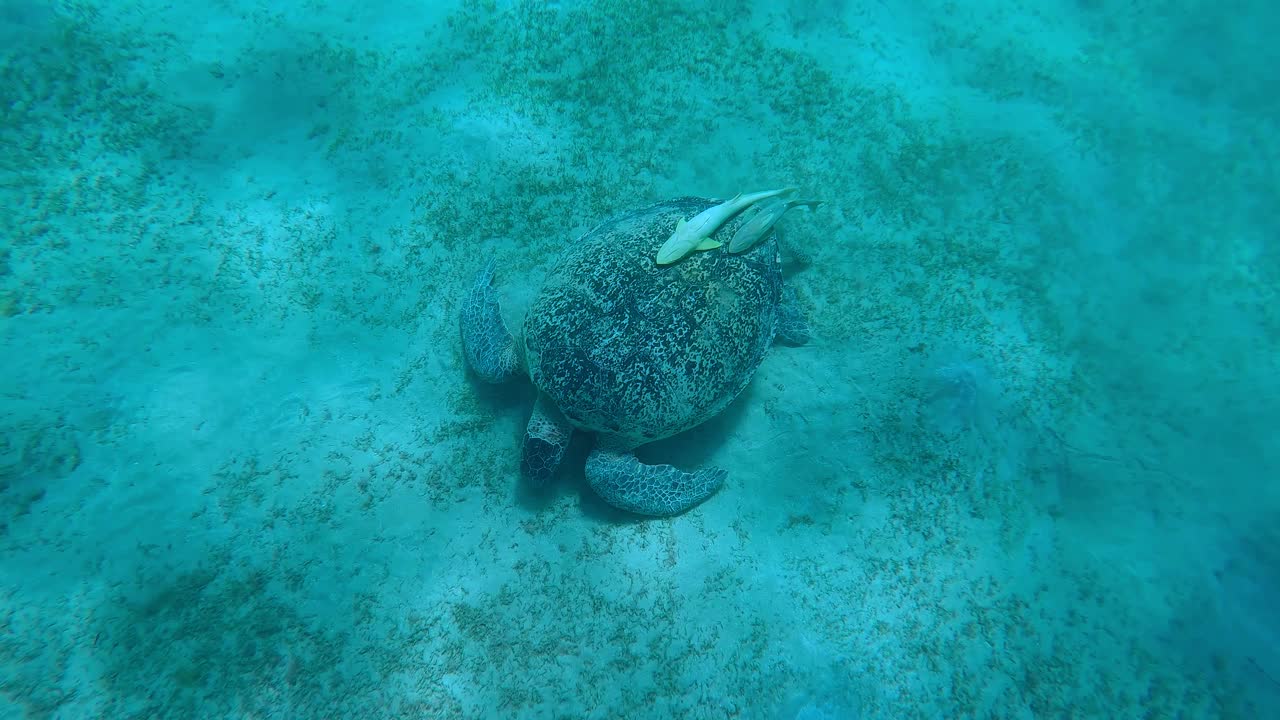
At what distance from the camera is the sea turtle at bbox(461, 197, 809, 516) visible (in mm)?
4234

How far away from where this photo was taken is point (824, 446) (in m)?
4.91

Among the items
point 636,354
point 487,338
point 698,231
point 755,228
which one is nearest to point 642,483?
point 636,354

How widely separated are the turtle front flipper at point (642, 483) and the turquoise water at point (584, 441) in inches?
11.3

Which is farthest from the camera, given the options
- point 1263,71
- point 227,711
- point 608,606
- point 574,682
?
point 1263,71

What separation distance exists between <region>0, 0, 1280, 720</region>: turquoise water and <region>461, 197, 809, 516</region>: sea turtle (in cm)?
46

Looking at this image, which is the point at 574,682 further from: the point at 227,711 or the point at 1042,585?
the point at 1042,585

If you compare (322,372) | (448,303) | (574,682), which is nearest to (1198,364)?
(574,682)

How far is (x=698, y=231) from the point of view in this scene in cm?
442

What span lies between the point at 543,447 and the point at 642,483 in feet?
3.26

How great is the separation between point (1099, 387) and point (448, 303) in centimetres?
769

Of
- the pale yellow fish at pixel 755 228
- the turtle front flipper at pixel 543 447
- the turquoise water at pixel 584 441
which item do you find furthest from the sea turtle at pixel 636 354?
the turquoise water at pixel 584 441

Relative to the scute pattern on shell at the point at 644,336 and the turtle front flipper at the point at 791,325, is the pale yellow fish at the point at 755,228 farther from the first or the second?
the turtle front flipper at the point at 791,325

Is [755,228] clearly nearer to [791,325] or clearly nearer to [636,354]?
[791,325]

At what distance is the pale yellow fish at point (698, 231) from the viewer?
4355mm
